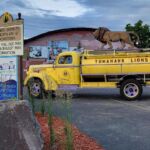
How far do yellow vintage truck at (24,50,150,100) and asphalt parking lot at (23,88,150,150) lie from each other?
637 mm

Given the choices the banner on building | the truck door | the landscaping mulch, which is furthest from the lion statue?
the banner on building

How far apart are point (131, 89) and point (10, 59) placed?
353 inches

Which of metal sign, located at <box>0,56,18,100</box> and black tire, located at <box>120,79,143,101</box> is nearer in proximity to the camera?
metal sign, located at <box>0,56,18,100</box>

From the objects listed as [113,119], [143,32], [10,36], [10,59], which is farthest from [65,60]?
[143,32]

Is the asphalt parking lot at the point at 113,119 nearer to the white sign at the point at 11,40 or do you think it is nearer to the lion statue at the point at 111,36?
the white sign at the point at 11,40

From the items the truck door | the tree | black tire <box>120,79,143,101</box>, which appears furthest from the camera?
the tree

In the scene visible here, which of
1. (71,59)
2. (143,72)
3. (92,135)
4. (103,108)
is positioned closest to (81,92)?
(71,59)

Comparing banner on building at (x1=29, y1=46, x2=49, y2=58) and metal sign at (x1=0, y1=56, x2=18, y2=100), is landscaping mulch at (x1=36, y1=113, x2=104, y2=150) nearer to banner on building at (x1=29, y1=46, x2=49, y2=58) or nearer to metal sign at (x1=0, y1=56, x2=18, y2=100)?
metal sign at (x1=0, y1=56, x2=18, y2=100)

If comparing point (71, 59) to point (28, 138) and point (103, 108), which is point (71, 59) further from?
point (28, 138)

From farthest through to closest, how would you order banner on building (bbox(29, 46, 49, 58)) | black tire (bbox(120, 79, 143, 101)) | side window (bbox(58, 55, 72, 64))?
banner on building (bbox(29, 46, 49, 58)), side window (bbox(58, 55, 72, 64)), black tire (bbox(120, 79, 143, 101))

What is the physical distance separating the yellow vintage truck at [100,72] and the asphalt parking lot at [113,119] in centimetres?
64

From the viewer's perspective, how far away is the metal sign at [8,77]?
28.9 feet

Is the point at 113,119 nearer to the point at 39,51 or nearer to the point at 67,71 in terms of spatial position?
the point at 67,71

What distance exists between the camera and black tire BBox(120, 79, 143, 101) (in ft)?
55.7
